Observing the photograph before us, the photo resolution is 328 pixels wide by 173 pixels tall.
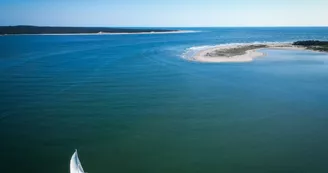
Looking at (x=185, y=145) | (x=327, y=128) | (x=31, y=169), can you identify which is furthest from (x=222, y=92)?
(x=31, y=169)

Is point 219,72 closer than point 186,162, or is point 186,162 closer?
point 186,162

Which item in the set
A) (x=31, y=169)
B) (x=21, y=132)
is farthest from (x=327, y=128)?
(x=21, y=132)

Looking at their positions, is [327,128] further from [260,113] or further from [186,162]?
[186,162]

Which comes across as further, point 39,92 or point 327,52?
point 327,52

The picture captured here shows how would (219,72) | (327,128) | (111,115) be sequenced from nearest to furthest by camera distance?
1. (327,128)
2. (111,115)
3. (219,72)

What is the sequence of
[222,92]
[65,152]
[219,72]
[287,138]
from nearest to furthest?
[65,152] < [287,138] < [222,92] < [219,72]

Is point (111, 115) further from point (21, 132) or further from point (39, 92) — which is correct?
point (39, 92)

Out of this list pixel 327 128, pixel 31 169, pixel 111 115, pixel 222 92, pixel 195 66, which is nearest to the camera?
pixel 31 169

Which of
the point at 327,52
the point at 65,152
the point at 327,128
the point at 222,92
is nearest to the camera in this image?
the point at 65,152
